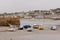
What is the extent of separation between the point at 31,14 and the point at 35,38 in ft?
44.1

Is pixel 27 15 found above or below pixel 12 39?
below

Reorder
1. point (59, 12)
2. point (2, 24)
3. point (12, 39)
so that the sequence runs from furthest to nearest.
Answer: point (59, 12), point (2, 24), point (12, 39)

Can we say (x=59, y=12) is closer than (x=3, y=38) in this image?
No

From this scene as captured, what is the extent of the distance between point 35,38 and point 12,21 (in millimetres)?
5355

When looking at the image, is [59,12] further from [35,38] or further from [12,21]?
[35,38]

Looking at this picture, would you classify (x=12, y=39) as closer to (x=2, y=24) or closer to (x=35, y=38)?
(x=35, y=38)

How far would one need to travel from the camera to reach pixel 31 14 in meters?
20.4

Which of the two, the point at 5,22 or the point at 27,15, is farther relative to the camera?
the point at 27,15

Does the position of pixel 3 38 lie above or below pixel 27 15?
above

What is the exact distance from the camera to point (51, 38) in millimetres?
7016

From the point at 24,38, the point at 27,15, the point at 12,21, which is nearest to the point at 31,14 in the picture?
the point at 27,15

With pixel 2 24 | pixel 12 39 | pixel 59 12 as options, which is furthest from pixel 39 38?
pixel 59 12

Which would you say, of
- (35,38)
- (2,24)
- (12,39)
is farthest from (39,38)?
(2,24)

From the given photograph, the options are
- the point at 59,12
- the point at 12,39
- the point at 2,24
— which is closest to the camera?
the point at 12,39
